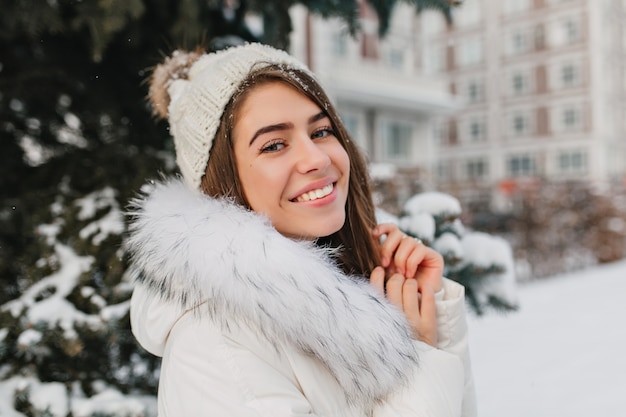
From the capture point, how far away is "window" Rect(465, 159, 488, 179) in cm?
3503

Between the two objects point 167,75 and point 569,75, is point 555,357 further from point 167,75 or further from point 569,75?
point 569,75

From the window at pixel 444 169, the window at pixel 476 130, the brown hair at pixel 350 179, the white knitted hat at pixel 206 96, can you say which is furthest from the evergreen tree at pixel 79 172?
the window at pixel 444 169

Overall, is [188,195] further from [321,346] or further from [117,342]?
[117,342]

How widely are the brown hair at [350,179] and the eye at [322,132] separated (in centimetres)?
→ 2

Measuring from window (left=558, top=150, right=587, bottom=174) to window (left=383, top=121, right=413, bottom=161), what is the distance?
16325mm

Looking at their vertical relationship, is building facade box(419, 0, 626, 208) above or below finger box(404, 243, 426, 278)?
above

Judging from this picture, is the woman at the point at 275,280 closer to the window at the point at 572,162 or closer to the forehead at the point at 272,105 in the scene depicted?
the forehead at the point at 272,105

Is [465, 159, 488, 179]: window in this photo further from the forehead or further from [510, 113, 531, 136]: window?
the forehead

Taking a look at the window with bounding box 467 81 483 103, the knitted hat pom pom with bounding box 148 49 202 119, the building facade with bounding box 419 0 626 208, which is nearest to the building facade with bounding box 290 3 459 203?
the building facade with bounding box 419 0 626 208

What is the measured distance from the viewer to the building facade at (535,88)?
3044 cm

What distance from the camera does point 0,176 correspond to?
2.50 m

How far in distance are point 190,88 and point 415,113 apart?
18.3m

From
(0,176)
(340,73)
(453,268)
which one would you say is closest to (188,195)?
(453,268)

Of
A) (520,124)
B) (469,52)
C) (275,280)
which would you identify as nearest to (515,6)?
(469,52)
